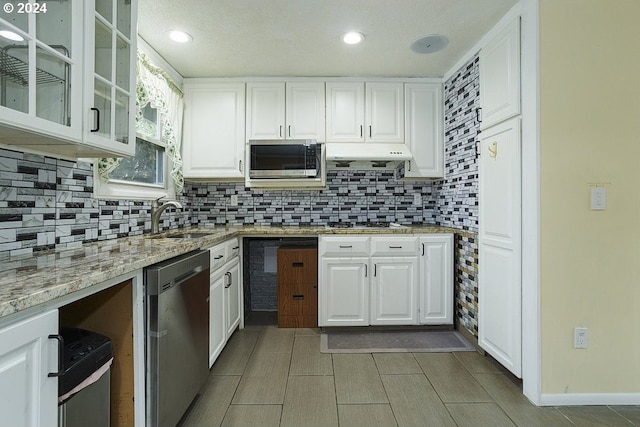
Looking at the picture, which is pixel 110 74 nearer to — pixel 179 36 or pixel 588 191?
pixel 179 36

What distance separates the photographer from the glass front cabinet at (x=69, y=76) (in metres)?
1.04

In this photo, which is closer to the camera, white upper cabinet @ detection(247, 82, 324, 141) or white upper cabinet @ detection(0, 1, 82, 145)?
white upper cabinet @ detection(0, 1, 82, 145)

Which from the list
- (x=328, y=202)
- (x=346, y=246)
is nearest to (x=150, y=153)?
(x=328, y=202)

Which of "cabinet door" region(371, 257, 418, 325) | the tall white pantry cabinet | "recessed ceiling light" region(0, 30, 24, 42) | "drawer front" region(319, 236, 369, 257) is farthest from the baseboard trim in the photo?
"recessed ceiling light" region(0, 30, 24, 42)

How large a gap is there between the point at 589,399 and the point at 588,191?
1.16m

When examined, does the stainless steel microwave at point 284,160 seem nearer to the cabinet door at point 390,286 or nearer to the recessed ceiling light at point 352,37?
the recessed ceiling light at point 352,37

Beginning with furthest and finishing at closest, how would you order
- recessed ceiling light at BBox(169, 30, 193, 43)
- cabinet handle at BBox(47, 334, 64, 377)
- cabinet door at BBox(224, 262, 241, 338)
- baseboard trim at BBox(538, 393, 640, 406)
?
cabinet door at BBox(224, 262, 241, 338)
recessed ceiling light at BBox(169, 30, 193, 43)
baseboard trim at BBox(538, 393, 640, 406)
cabinet handle at BBox(47, 334, 64, 377)

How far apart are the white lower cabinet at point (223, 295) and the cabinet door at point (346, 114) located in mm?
1408

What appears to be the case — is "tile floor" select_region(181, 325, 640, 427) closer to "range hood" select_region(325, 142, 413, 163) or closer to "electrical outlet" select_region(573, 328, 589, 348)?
"electrical outlet" select_region(573, 328, 589, 348)

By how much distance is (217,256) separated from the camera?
2.17 meters

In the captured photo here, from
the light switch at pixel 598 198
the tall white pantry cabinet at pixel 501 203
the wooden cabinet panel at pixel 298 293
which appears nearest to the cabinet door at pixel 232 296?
the wooden cabinet panel at pixel 298 293

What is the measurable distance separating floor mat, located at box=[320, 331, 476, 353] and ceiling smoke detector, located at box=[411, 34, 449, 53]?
2.37 metres

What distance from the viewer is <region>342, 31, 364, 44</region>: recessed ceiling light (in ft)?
7.39

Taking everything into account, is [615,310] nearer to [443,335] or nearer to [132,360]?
[443,335]
